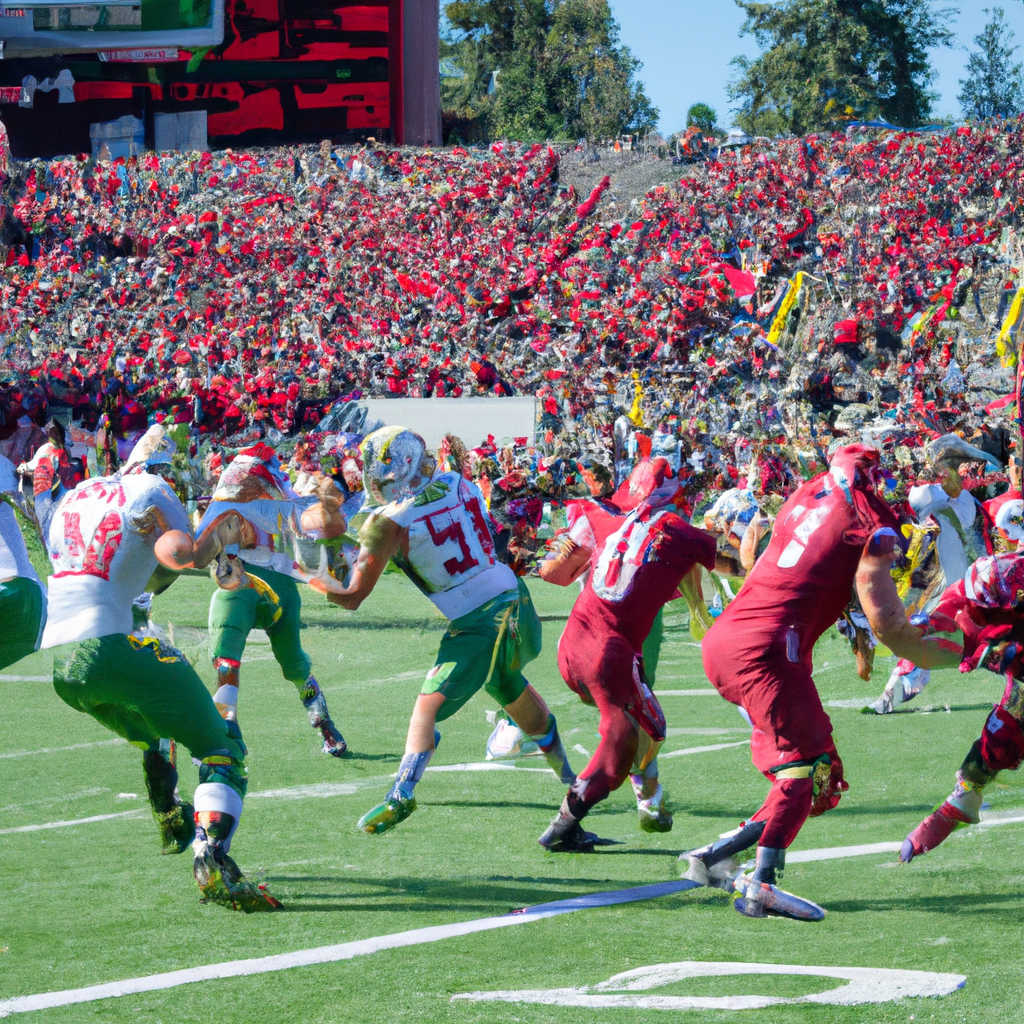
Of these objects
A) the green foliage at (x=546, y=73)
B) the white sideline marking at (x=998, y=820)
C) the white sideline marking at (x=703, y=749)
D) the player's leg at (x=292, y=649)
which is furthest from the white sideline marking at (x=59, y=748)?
the green foliage at (x=546, y=73)

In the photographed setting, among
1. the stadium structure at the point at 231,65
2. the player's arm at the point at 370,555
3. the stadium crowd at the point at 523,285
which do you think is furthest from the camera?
the stadium structure at the point at 231,65

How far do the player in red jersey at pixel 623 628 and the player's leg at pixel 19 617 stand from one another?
251 cm

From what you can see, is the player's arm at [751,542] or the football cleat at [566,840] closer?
the football cleat at [566,840]

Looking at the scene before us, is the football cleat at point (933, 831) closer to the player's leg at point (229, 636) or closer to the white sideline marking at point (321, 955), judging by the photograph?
the white sideline marking at point (321, 955)

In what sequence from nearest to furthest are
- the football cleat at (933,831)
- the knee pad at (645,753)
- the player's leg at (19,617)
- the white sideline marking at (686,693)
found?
the football cleat at (933,831)
the knee pad at (645,753)
the player's leg at (19,617)
the white sideline marking at (686,693)

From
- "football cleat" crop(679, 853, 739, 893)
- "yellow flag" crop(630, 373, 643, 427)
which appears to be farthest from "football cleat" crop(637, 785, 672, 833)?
"yellow flag" crop(630, 373, 643, 427)

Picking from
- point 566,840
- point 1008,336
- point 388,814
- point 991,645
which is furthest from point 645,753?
point 1008,336

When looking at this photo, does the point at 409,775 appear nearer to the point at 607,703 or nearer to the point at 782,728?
the point at 607,703

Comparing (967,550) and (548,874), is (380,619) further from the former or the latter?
(548,874)

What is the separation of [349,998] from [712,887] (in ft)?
5.70

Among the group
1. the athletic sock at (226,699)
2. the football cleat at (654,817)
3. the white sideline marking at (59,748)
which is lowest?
the white sideline marking at (59,748)

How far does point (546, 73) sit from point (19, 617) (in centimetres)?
4534

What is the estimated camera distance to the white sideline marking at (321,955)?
3.76 metres

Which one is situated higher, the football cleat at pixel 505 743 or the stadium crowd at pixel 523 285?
the stadium crowd at pixel 523 285
